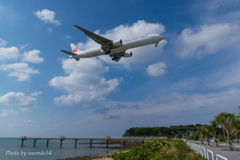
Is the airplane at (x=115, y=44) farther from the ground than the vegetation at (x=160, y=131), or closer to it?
farther from the ground

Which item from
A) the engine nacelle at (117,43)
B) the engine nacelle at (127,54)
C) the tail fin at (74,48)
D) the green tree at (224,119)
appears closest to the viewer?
the green tree at (224,119)

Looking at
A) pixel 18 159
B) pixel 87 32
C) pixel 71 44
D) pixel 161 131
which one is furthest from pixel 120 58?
pixel 161 131

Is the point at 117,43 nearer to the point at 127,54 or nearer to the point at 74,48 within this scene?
the point at 127,54

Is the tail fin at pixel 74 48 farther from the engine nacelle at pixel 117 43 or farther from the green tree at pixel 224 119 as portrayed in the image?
the green tree at pixel 224 119

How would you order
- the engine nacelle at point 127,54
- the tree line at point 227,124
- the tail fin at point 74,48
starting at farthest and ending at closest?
the tail fin at point 74,48 < the engine nacelle at point 127,54 < the tree line at point 227,124

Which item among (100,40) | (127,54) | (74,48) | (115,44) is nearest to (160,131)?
(127,54)

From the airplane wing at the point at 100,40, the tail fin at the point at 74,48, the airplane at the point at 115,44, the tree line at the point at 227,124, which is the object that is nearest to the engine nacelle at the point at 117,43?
the airplane at the point at 115,44

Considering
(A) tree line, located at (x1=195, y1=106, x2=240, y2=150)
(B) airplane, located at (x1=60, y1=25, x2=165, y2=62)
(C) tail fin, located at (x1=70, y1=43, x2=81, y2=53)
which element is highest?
(C) tail fin, located at (x1=70, y1=43, x2=81, y2=53)

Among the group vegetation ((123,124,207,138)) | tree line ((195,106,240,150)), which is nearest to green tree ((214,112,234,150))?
tree line ((195,106,240,150))

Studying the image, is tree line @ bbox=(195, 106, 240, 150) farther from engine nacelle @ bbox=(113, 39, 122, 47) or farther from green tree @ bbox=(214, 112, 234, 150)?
engine nacelle @ bbox=(113, 39, 122, 47)

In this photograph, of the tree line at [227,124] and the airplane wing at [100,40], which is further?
the airplane wing at [100,40]

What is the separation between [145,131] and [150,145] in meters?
120

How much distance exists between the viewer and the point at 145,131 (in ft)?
422

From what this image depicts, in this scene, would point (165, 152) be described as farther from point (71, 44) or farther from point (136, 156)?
point (71, 44)
